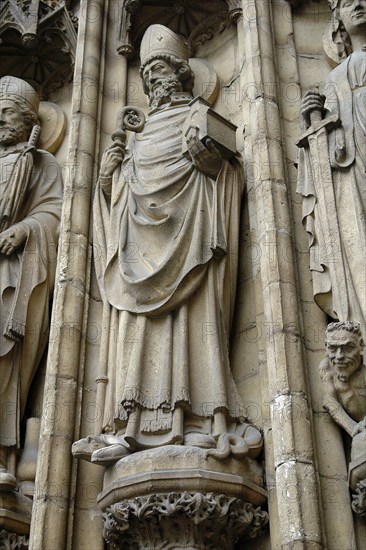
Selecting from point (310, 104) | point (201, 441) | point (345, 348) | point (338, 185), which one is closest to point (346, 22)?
point (310, 104)

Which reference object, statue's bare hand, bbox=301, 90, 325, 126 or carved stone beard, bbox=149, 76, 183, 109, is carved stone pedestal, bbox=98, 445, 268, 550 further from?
carved stone beard, bbox=149, 76, 183, 109

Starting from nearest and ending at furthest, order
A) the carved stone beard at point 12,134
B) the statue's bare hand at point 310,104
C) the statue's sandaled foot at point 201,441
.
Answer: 1. the statue's sandaled foot at point 201,441
2. the statue's bare hand at point 310,104
3. the carved stone beard at point 12,134

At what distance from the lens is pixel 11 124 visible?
6160 millimetres

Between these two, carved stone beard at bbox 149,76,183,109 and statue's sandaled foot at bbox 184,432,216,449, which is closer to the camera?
statue's sandaled foot at bbox 184,432,216,449

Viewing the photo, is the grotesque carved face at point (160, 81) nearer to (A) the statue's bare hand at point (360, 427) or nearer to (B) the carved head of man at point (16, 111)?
(B) the carved head of man at point (16, 111)

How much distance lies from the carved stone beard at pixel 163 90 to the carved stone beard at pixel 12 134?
1066mm

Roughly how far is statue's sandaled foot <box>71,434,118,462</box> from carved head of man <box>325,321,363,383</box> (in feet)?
3.80

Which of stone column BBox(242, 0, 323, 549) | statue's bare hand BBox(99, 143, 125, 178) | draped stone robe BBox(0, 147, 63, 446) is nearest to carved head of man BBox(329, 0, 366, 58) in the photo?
stone column BBox(242, 0, 323, 549)

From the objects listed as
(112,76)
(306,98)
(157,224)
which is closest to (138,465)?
(157,224)

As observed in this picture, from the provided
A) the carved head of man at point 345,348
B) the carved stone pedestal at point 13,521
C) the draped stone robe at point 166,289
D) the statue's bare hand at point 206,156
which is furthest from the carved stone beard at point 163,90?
the carved stone pedestal at point 13,521

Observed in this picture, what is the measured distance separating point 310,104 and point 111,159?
4.03ft

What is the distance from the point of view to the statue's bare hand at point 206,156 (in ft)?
16.5

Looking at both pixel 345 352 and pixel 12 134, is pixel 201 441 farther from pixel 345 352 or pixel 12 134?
pixel 12 134

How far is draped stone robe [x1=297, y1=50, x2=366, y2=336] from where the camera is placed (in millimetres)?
4379
